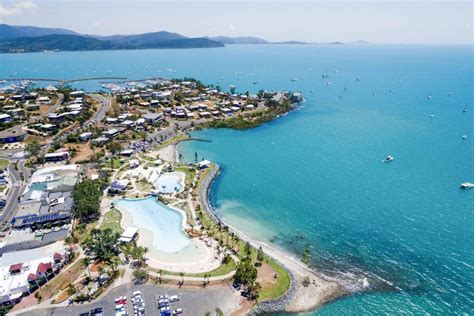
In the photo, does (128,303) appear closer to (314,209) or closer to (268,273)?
(268,273)

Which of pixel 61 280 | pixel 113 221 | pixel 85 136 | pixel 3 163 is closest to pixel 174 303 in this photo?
pixel 61 280

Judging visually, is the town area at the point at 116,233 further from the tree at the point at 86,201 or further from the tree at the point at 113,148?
the tree at the point at 113,148

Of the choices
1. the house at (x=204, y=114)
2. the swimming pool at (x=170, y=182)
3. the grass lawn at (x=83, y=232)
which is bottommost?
the grass lawn at (x=83, y=232)

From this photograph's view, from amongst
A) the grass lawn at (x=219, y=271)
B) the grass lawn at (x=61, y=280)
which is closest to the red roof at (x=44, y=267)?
the grass lawn at (x=61, y=280)

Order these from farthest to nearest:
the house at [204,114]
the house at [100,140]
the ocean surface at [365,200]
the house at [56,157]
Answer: the house at [204,114] → the house at [100,140] → the house at [56,157] → the ocean surface at [365,200]

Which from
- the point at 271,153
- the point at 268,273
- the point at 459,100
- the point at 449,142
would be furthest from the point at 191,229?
the point at 459,100

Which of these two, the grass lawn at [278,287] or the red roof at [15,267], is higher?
the red roof at [15,267]

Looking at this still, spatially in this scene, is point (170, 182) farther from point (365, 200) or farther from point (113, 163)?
point (365, 200)
